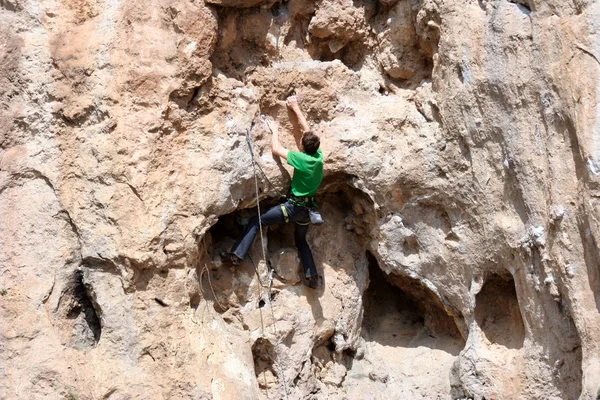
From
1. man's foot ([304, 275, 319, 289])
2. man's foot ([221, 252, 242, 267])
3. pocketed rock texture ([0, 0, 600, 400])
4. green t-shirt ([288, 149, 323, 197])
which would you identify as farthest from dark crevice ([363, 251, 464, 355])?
man's foot ([221, 252, 242, 267])

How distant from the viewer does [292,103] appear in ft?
22.2

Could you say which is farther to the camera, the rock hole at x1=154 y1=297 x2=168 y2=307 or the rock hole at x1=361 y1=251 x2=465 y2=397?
the rock hole at x1=361 y1=251 x2=465 y2=397

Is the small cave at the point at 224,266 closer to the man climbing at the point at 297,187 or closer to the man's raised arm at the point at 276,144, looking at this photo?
the man climbing at the point at 297,187

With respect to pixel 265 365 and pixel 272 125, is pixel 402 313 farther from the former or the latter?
pixel 272 125

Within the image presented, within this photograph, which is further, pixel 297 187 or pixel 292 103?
pixel 292 103

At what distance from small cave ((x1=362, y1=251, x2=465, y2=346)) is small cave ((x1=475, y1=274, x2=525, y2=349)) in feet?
1.44

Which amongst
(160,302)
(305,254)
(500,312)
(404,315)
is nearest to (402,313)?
(404,315)

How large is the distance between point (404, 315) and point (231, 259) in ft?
6.46

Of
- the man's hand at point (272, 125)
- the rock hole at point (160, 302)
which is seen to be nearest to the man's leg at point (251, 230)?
the man's hand at point (272, 125)

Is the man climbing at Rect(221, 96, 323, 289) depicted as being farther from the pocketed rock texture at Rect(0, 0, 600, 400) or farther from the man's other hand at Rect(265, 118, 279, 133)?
the pocketed rock texture at Rect(0, 0, 600, 400)

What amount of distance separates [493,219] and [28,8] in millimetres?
4058

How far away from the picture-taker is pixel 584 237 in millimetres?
5863

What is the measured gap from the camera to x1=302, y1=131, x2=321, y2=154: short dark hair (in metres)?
6.45

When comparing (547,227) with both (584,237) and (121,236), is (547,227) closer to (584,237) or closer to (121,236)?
(584,237)
